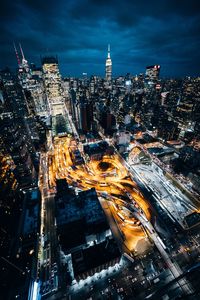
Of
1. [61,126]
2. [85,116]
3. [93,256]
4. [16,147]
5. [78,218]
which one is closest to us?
[93,256]

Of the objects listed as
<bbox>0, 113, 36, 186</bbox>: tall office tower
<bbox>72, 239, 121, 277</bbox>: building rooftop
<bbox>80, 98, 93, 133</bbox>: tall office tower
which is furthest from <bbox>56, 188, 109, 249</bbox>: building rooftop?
<bbox>80, 98, 93, 133</bbox>: tall office tower

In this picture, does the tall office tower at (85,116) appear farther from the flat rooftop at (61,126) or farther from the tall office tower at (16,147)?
the tall office tower at (16,147)

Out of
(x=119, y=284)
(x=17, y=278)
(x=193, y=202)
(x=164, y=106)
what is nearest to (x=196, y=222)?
(x=193, y=202)

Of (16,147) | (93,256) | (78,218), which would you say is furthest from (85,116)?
(93,256)

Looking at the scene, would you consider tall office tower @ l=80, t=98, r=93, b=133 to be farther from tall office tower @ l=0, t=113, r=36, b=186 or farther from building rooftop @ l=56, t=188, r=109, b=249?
building rooftop @ l=56, t=188, r=109, b=249

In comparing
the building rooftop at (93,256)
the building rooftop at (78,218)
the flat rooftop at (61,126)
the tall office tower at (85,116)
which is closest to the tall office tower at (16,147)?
the building rooftop at (78,218)

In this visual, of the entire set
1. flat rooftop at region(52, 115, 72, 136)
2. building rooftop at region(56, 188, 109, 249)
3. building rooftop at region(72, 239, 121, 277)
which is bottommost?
building rooftop at region(72, 239, 121, 277)

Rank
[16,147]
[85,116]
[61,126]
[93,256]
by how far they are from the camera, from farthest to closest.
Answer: [61,126], [85,116], [16,147], [93,256]

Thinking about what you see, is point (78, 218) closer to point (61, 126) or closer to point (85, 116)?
point (85, 116)
